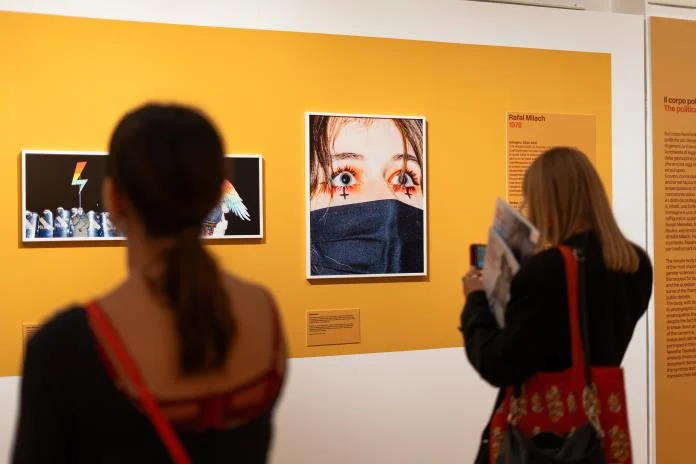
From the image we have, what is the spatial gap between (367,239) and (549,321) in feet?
6.64

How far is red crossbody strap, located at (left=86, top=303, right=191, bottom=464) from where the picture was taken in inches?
47.3

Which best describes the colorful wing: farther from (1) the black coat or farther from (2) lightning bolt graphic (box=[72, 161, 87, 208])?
(1) the black coat

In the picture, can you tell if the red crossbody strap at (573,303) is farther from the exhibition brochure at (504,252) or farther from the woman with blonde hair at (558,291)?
the exhibition brochure at (504,252)

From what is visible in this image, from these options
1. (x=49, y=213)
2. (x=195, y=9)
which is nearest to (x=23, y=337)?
(x=49, y=213)

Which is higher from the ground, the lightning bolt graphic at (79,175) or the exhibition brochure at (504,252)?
the lightning bolt graphic at (79,175)

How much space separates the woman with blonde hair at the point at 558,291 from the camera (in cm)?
227

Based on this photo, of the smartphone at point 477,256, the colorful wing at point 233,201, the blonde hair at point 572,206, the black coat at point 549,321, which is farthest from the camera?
the colorful wing at point 233,201

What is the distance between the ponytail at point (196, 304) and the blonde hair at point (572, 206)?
1410 millimetres

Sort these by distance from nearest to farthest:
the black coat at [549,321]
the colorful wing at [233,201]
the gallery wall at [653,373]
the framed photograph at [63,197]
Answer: the black coat at [549,321], the framed photograph at [63,197], the colorful wing at [233,201], the gallery wall at [653,373]

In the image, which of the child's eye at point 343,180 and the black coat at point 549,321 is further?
the child's eye at point 343,180

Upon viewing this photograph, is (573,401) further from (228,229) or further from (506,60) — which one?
(506,60)

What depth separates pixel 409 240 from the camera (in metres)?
4.30

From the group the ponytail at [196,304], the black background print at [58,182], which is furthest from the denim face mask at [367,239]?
the ponytail at [196,304]

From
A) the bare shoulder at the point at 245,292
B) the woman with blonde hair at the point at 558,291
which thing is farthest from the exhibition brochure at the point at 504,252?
the bare shoulder at the point at 245,292
